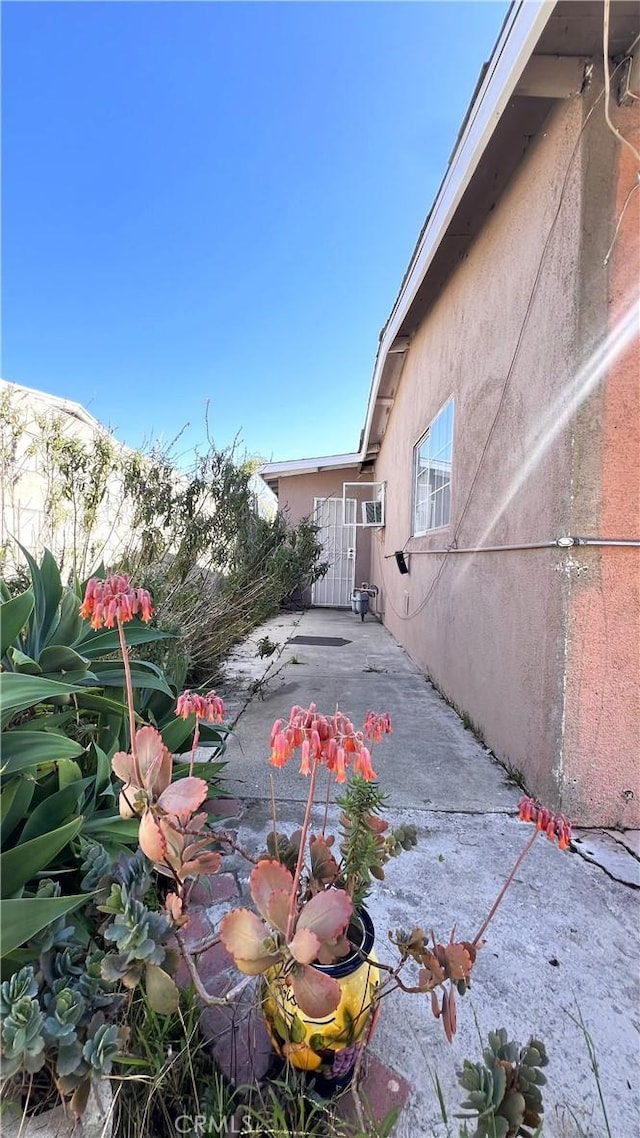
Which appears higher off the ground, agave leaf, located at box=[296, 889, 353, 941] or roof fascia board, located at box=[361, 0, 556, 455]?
roof fascia board, located at box=[361, 0, 556, 455]

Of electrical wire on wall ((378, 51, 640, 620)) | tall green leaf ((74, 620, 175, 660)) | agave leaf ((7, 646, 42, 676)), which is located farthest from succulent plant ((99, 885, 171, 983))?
electrical wire on wall ((378, 51, 640, 620))

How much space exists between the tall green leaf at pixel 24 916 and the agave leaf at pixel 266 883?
0.43 meters

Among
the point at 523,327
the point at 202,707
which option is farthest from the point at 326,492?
the point at 202,707

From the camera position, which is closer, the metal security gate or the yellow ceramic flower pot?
the yellow ceramic flower pot

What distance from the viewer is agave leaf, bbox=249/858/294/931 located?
0.84m

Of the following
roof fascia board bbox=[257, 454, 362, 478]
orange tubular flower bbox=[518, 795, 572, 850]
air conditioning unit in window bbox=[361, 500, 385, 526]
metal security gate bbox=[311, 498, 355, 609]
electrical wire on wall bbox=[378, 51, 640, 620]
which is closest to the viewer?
orange tubular flower bbox=[518, 795, 572, 850]

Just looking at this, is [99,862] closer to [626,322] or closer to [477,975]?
[477,975]

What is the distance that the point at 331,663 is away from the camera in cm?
538

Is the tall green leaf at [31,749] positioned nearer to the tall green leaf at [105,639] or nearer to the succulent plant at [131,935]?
the succulent plant at [131,935]

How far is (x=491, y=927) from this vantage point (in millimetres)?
1597

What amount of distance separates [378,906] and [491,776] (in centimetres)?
129

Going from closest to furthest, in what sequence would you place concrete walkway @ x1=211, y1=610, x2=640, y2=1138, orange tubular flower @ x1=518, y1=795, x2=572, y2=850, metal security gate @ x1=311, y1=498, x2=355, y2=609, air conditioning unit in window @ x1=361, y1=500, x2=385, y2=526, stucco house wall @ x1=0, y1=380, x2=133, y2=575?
orange tubular flower @ x1=518, y1=795, x2=572, y2=850
concrete walkway @ x1=211, y1=610, x2=640, y2=1138
stucco house wall @ x1=0, y1=380, x2=133, y2=575
air conditioning unit in window @ x1=361, y1=500, x2=385, y2=526
metal security gate @ x1=311, y1=498, x2=355, y2=609

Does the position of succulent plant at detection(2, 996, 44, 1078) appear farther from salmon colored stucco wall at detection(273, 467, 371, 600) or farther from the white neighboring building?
salmon colored stucco wall at detection(273, 467, 371, 600)

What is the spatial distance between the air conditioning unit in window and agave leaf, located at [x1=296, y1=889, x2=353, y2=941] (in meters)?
8.04
